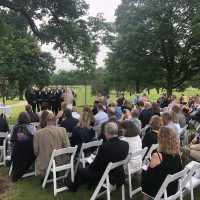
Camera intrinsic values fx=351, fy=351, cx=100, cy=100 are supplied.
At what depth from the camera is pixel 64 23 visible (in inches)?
769

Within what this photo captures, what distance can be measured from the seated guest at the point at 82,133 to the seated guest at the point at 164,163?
2528 millimetres

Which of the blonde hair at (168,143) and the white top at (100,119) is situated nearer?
the blonde hair at (168,143)

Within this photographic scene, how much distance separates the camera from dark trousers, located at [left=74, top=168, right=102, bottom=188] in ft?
21.0

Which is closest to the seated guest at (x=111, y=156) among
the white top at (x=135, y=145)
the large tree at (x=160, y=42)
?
the white top at (x=135, y=145)

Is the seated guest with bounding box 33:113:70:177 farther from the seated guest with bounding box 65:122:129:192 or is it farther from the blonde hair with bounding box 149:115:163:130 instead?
the blonde hair with bounding box 149:115:163:130

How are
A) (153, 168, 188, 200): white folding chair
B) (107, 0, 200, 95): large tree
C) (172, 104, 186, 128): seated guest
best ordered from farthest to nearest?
(107, 0, 200, 95): large tree < (172, 104, 186, 128): seated guest < (153, 168, 188, 200): white folding chair

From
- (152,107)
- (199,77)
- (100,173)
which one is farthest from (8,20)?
(199,77)

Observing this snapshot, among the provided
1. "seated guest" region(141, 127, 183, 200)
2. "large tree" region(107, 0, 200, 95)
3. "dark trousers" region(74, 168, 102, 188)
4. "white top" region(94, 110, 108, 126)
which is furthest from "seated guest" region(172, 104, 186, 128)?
"large tree" region(107, 0, 200, 95)

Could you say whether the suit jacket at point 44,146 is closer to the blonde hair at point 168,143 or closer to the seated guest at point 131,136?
the seated guest at point 131,136

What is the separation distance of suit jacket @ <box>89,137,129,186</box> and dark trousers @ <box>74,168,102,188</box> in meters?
0.10

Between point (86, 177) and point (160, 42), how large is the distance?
26.2 meters

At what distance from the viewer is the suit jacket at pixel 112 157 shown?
6.19 m

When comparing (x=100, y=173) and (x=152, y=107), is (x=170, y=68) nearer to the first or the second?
(x=152, y=107)

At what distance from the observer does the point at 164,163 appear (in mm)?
5520
